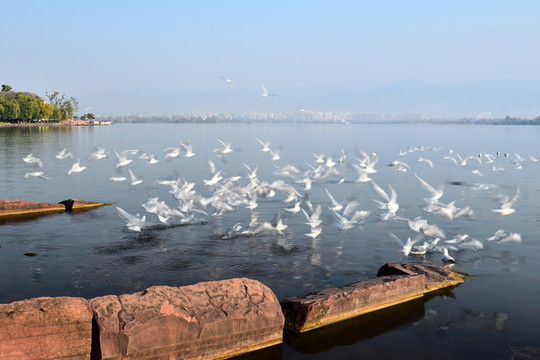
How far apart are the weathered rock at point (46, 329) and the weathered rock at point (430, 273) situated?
7011 millimetres

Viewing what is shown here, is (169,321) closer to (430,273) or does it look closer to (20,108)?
(430,273)

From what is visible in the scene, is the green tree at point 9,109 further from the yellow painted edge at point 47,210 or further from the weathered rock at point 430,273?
the weathered rock at point 430,273

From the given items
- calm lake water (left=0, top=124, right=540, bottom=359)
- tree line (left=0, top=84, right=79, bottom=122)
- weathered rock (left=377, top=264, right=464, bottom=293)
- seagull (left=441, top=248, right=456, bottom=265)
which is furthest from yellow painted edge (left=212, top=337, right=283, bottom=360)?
tree line (left=0, top=84, right=79, bottom=122)

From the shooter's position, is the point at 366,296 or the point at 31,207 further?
the point at 31,207

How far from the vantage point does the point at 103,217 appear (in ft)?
66.2

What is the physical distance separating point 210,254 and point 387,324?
602cm

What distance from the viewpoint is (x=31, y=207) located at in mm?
20172

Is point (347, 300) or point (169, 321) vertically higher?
point (169, 321)

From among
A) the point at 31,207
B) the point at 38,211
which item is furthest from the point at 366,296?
the point at 31,207

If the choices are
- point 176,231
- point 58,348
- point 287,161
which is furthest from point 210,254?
point 287,161

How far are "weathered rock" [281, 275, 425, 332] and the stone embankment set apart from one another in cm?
2

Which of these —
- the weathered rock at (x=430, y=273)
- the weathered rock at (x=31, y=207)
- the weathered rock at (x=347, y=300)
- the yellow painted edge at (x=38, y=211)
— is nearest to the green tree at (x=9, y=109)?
the weathered rock at (x=31, y=207)

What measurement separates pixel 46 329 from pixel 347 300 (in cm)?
559

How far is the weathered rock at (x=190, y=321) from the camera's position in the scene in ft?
27.6
